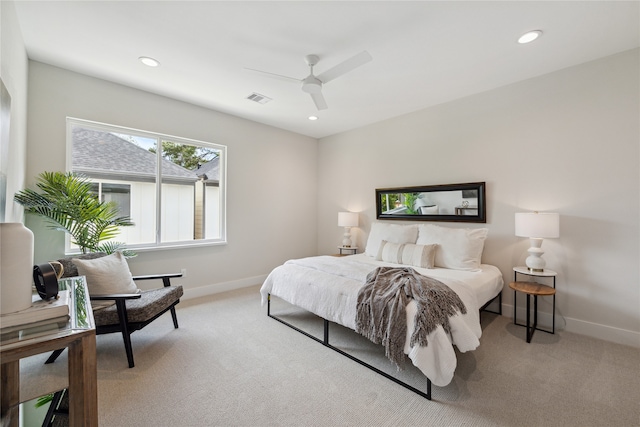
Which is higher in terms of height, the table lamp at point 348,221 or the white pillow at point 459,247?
the table lamp at point 348,221

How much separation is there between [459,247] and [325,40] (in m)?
2.64

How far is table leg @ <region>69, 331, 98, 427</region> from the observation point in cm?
91

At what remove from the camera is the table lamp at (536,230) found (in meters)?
2.64

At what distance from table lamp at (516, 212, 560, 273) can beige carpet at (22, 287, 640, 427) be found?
2.50 ft

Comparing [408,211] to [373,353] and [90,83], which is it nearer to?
[373,353]

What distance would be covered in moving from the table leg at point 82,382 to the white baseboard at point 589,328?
151 inches

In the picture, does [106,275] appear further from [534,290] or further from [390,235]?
[534,290]

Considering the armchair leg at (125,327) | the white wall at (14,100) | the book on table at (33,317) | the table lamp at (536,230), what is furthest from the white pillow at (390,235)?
the white wall at (14,100)

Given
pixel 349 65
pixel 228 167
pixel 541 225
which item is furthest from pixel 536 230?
pixel 228 167

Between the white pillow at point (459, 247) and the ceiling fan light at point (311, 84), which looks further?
the white pillow at point (459, 247)

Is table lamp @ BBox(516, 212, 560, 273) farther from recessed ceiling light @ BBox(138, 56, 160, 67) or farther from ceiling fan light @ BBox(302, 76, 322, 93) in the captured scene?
recessed ceiling light @ BBox(138, 56, 160, 67)

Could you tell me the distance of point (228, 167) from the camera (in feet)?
14.1

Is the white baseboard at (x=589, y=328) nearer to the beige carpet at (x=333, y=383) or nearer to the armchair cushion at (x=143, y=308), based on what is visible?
the beige carpet at (x=333, y=383)

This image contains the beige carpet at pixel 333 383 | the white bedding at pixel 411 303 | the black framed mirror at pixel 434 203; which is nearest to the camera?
the beige carpet at pixel 333 383
